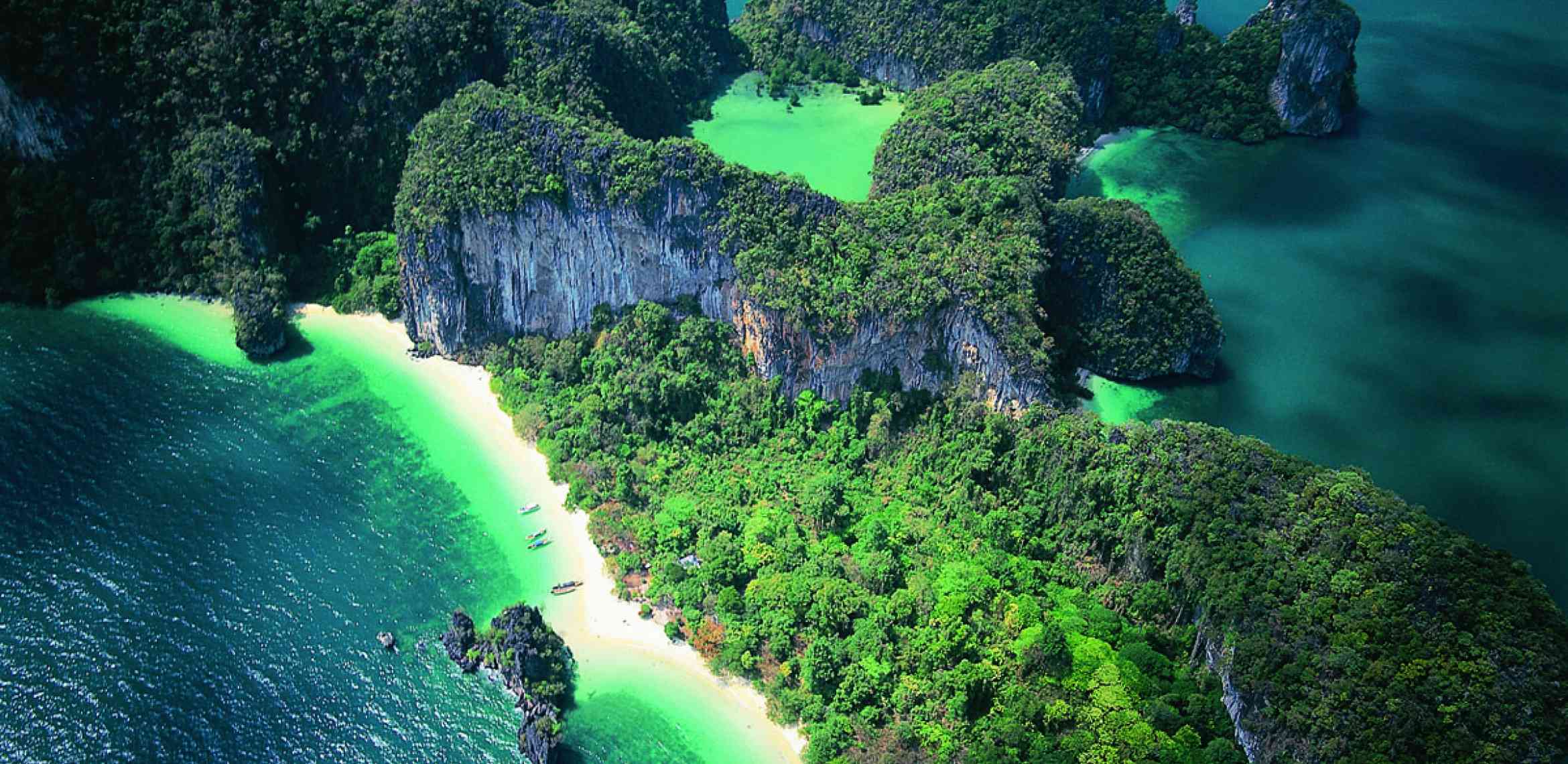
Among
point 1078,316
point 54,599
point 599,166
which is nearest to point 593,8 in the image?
point 599,166

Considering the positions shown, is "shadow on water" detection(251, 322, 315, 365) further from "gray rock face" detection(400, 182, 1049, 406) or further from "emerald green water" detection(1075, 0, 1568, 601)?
"emerald green water" detection(1075, 0, 1568, 601)

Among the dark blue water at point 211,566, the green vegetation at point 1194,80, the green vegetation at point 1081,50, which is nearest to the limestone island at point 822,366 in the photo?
the dark blue water at point 211,566

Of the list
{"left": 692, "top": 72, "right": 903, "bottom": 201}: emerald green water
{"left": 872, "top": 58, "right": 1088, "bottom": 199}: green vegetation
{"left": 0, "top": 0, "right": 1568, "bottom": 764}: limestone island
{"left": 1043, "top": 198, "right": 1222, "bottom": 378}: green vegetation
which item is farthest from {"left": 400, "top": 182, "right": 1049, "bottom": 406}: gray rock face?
{"left": 692, "top": 72, "right": 903, "bottom": 201}: emerald green water

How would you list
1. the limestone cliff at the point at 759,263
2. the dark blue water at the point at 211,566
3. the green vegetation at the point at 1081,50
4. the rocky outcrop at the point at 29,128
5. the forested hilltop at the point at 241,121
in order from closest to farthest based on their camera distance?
the dark blue water at the point at 211,566
the limestone cliff at the point at 759,263
the rocky outcrop at the point at 29,128
the forested hilltop at the point at 241,121
the green vegetation at the point at 1081,50

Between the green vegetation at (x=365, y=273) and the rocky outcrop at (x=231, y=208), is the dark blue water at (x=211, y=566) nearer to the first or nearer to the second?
the rocky outcrop at (x=231, y=208)

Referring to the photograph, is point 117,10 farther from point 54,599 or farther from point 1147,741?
point 1147,741

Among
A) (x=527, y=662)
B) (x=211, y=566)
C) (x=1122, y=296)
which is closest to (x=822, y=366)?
(x=1122, y=296)

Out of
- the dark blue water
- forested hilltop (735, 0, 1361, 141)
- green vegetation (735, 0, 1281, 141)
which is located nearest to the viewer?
the dark blue water
